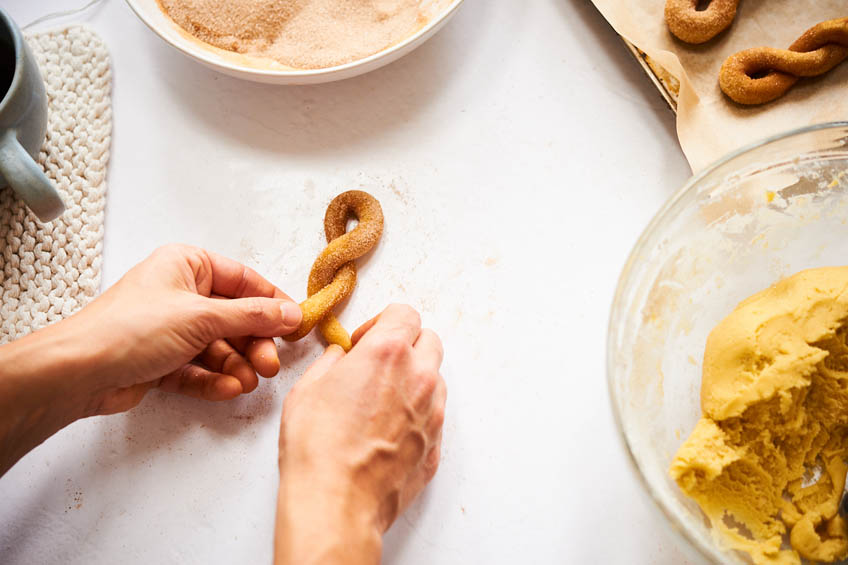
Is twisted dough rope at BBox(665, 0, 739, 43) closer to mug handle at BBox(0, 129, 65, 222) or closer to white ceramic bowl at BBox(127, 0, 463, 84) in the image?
white ceramic bowl at BBox(127, 0, 463, 84)

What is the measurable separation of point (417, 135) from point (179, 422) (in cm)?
53

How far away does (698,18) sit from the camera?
0.88 m

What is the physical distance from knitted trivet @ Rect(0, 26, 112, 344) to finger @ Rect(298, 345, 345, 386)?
0.34 m

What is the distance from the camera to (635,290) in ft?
2.53

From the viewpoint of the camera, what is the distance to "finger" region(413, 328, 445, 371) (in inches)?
32.1

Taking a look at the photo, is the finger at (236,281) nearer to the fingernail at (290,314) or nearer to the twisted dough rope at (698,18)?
the fingernail at (290,314)

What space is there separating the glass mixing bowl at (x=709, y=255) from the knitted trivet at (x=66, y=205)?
2.41 ft

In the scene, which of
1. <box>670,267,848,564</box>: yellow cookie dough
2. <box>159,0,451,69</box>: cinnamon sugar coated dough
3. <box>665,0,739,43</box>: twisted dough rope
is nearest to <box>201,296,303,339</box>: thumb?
<box>159,0,451,69</box>: cinnamon sugar coated dough

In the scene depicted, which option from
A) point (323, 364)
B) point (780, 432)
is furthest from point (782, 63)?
point (323, 364)

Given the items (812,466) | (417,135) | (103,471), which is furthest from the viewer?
(417,135)

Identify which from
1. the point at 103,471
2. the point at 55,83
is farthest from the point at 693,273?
the point at 55,83

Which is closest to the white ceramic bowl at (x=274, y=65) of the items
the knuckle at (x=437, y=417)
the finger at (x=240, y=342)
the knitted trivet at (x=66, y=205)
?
the knitted trivet at (x=66, y=205)

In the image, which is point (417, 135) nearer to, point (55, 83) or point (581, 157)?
→ point (581, 157)

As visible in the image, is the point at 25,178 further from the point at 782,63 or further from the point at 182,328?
the point at 782,63
